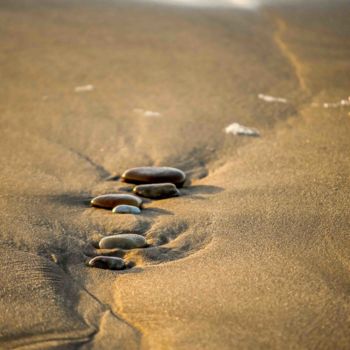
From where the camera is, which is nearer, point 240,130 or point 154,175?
point 154,175

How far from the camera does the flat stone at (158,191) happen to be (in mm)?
2453

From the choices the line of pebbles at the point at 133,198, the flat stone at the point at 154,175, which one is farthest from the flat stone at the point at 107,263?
the flat stone at the point at 154,175

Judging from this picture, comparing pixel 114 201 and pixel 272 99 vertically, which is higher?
pixel 272 99

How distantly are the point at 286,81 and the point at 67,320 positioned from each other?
2.49 m

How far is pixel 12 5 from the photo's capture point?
477cm

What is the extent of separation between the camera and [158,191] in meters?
2.45

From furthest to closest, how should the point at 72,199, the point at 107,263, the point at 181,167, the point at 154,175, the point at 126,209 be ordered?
the point at 181,167
the point at 154,175
the point at 72,199
the point at 126,209
the point at 107,263

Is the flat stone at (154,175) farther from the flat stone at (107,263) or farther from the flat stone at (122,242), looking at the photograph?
the flat stone at (107,263)

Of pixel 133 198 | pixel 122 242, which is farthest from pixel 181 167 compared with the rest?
pixel 122 242

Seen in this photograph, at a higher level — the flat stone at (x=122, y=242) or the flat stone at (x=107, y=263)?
the flat stone at (x=122, y=242)

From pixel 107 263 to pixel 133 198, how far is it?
47 centimetres

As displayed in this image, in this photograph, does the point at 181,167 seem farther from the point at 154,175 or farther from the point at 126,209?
the point at 126,209

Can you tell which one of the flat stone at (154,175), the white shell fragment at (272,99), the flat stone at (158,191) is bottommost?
the flat stone at (158,191)

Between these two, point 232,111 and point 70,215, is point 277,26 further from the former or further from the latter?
point 70,215
